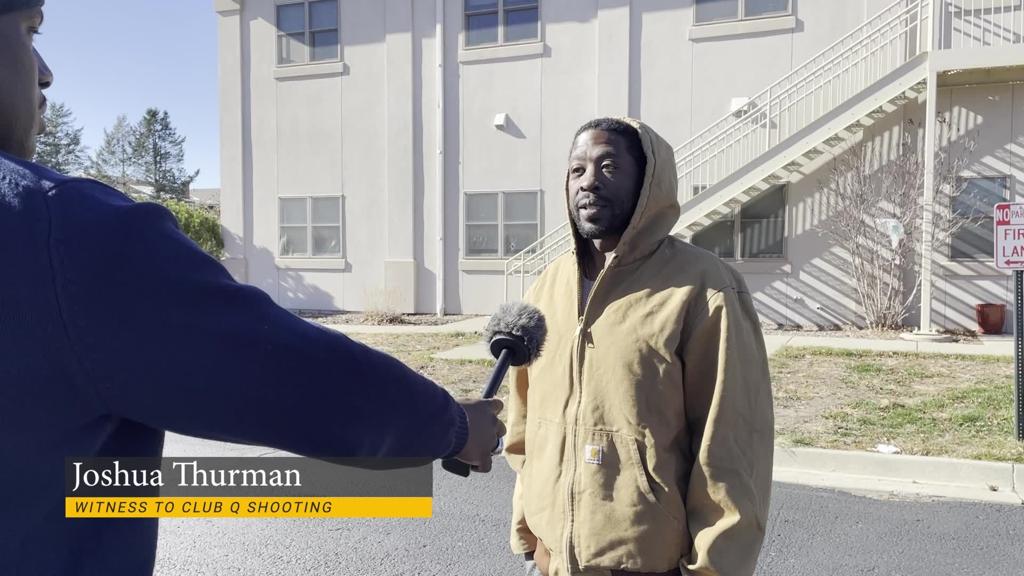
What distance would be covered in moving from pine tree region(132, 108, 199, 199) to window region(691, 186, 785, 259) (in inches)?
2548

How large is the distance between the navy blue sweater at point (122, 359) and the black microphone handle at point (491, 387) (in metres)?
0.30

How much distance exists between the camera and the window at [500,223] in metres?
14.8

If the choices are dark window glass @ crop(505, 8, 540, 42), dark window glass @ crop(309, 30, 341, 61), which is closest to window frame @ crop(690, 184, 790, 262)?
dark window glass @ crop(505, 8, 540, 42)

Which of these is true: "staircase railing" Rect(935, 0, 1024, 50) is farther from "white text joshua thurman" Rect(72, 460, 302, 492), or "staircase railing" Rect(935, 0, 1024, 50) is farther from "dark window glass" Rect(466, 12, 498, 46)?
"white text joshua thurman" Rect(72, 460, 302, 492)

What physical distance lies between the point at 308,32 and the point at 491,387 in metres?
16.5

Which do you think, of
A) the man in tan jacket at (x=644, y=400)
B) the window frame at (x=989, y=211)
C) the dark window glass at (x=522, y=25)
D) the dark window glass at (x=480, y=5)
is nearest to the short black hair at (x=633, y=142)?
the man in tan jacket at (x=644, y=400)

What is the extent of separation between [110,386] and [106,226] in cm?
21

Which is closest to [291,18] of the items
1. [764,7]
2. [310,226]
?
[310,226]

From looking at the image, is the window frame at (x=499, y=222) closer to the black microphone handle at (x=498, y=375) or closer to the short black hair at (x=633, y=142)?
the short black hair at (x=633, y=142)

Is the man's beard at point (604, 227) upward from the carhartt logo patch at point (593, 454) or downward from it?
upward

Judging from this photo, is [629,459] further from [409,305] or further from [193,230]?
[193,230]

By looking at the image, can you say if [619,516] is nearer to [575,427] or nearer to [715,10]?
[575,427]

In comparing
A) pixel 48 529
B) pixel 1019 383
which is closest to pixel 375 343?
pixel 1019 383

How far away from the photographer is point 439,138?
15148 millimetres
